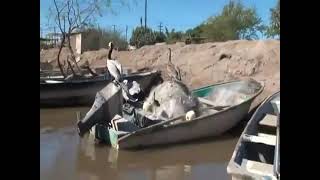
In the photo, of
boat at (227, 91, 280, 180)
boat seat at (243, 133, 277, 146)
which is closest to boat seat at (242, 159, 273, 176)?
boat at (227, 91, 280, 180)

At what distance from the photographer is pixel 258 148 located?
4.29 metres

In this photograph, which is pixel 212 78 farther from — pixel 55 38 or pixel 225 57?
pixel 55 38

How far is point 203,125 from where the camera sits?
6.51m

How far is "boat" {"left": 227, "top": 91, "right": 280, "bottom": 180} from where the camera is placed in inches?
136

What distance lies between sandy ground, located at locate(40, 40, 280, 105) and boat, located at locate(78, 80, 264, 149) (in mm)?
3286

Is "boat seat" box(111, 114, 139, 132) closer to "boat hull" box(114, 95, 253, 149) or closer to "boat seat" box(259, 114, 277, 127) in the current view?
"boat hull" box(114, 95, 253, 149)

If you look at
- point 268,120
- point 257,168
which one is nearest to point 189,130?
point 268,120

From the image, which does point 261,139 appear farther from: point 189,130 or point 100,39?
point 100,39

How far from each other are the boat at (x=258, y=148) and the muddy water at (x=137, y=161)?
829mm

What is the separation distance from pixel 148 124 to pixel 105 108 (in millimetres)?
662

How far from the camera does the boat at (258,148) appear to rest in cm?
346

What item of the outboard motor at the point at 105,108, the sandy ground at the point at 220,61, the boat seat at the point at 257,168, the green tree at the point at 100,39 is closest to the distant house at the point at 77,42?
the green tree at the point at 100,39
